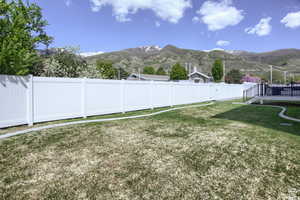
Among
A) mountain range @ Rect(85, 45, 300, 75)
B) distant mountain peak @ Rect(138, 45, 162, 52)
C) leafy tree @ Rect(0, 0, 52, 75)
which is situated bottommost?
leafy tree @ Rect(0, 0, 52, 75)

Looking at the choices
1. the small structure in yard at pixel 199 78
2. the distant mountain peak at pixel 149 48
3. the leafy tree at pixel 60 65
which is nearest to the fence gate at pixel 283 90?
the leafy tree at pixel 60 65

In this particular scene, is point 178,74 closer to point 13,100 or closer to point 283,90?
point 283,90

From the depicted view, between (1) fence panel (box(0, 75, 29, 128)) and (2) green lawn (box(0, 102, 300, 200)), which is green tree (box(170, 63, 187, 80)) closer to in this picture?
(2) green lawn (box(0, 102, 300, 200))

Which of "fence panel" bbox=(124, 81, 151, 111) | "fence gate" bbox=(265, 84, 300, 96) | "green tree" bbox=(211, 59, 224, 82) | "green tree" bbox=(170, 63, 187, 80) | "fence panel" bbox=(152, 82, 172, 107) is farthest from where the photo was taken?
"green tree" bbox=(170, 63, 187, 80)

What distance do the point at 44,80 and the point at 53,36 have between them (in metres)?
10.2

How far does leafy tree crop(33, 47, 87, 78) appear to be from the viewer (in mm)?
14939

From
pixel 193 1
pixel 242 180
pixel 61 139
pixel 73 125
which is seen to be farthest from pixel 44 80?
pixel 193 1

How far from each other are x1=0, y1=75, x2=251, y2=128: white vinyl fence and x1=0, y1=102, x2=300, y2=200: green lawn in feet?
4.86

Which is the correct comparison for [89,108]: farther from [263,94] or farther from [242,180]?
[263,94]

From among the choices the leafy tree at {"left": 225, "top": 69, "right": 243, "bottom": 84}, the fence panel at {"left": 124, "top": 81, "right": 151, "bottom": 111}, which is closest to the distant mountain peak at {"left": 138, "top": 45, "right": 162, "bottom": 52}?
the leafy tree at {"left": 225, "top": 69, "right": 243, "bottom": 84}

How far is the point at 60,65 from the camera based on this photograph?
1672cm

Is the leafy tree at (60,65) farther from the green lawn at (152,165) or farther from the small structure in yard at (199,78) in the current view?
the small structure in yard at (199,78)

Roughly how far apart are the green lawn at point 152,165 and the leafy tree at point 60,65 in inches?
470

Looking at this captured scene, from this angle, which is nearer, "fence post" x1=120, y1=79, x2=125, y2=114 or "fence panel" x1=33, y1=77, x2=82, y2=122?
"fence panel" x1=33, y1=77, x2=82, y2=122
